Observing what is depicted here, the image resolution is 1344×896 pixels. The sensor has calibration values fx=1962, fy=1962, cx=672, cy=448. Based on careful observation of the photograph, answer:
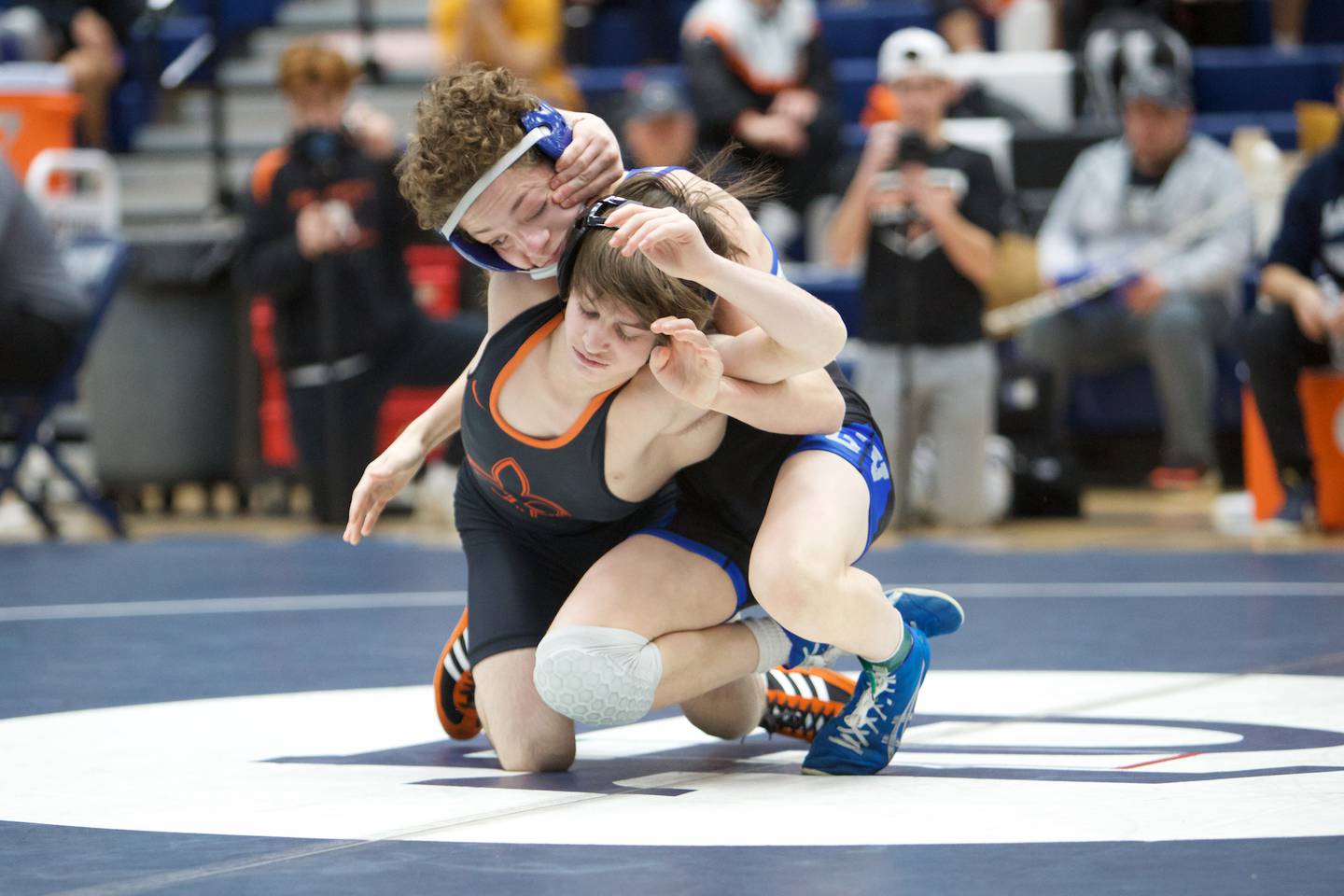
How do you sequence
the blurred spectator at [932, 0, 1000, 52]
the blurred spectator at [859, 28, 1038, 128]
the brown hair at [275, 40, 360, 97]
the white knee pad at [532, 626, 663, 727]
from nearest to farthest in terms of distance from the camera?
the white knee pad at [532, 626, 663, 727] → the brown hair at [275, 40, 360, 97] → the blurred spectator at [859, 28, 1038, 128] → the blurred spectator at [932, 0, 1000, 52]

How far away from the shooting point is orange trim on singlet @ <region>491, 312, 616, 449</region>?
2.42 m

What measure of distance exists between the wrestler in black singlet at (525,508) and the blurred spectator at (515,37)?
4.37m

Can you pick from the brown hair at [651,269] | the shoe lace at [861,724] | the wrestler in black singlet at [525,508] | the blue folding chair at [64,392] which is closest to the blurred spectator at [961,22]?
the blue folding chair at [64,392]

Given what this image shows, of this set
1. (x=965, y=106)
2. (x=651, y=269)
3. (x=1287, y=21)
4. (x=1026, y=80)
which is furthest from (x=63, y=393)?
(x=1287, y=21)

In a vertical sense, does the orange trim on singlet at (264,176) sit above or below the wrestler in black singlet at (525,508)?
below

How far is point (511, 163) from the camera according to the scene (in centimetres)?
237

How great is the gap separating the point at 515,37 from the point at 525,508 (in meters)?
5.05

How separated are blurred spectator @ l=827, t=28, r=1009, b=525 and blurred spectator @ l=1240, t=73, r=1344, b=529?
86 centimetres

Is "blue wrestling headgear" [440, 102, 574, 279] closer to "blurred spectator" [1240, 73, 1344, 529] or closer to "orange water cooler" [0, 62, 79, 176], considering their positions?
"blurred spectator" [1240, 73, 1344, 529]

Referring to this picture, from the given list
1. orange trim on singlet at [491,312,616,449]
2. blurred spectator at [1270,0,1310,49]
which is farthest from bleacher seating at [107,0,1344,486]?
orange trim on singlet at [491,312,616,449]

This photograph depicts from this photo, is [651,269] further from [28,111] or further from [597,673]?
[28,111]

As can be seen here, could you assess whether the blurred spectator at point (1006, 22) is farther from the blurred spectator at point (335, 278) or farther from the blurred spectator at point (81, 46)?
the blurred spectator at point (81, 46)

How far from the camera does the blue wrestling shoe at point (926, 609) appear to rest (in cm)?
264

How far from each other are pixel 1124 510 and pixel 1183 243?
0.95 m
